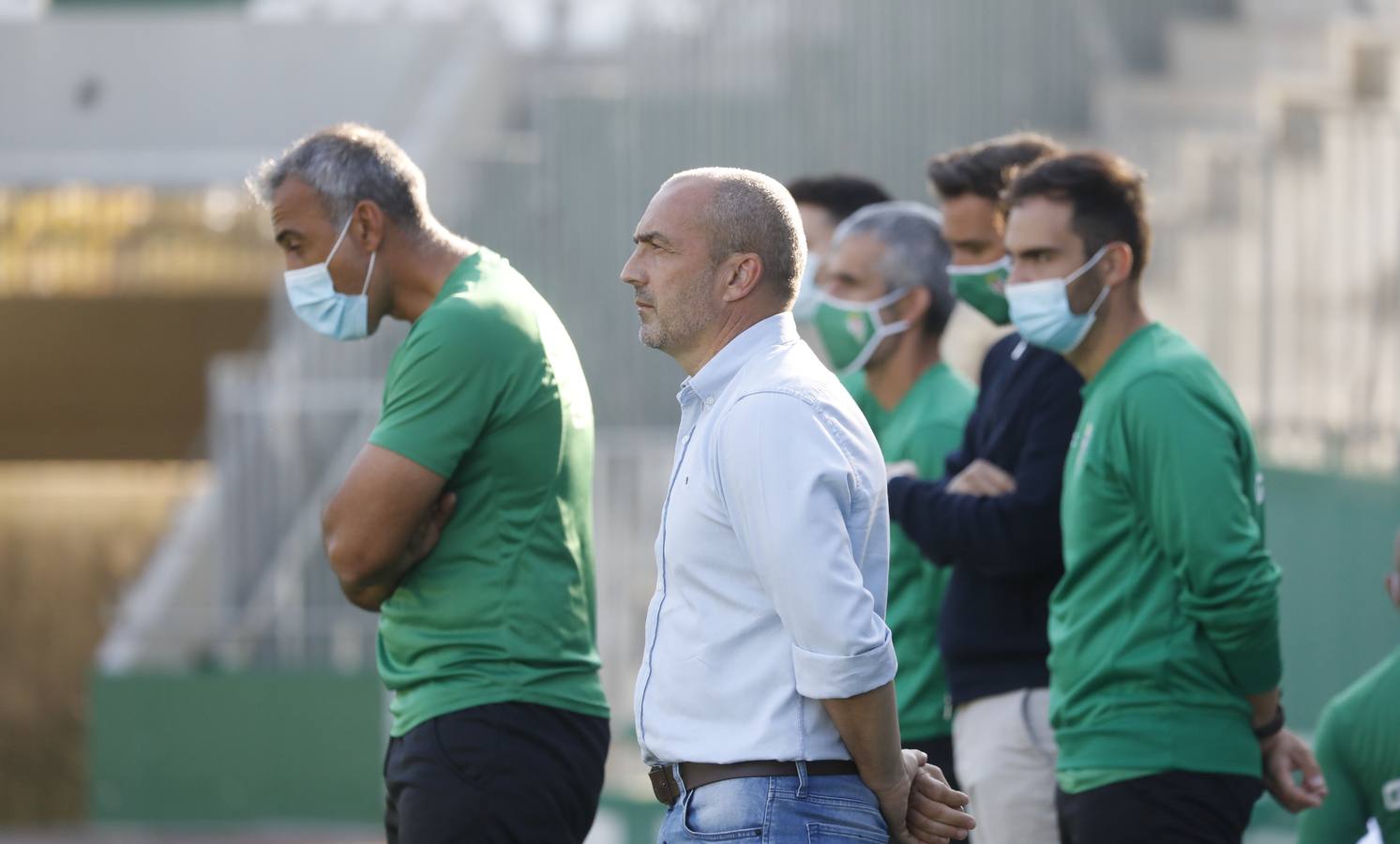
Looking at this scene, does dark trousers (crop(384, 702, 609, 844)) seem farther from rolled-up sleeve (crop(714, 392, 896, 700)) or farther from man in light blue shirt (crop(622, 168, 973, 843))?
rolled-up sleeve (crop(714, 392, 896, 700))

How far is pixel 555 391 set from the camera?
3.47 meters

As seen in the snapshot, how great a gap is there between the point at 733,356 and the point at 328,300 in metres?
1.20

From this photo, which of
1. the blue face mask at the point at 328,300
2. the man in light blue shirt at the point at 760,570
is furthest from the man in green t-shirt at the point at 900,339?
the man in light blue shirt at the point at 760,570

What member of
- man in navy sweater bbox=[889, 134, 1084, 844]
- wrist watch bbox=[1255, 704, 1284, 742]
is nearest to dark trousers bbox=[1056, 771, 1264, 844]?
wrist watch bbox=[1255, 704, 1284, 742]

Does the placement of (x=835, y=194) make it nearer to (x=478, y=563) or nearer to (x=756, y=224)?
(x=478, y=563)

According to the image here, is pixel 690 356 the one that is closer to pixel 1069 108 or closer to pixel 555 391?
pixel 555 391

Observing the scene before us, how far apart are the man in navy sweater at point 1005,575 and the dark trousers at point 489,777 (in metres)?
0.83

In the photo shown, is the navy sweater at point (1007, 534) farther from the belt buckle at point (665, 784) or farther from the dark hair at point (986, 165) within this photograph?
the belt buckle at point (665, 784)

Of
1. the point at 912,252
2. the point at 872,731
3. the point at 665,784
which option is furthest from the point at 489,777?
the point at 912,252

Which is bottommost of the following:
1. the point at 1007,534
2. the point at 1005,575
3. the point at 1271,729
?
the point at 1271,729

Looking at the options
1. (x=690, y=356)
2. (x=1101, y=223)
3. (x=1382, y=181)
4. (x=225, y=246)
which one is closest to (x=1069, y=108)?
(x=1382, y=181)

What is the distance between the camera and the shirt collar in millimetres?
2699

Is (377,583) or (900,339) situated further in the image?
(900,339)

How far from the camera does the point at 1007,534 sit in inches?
145
